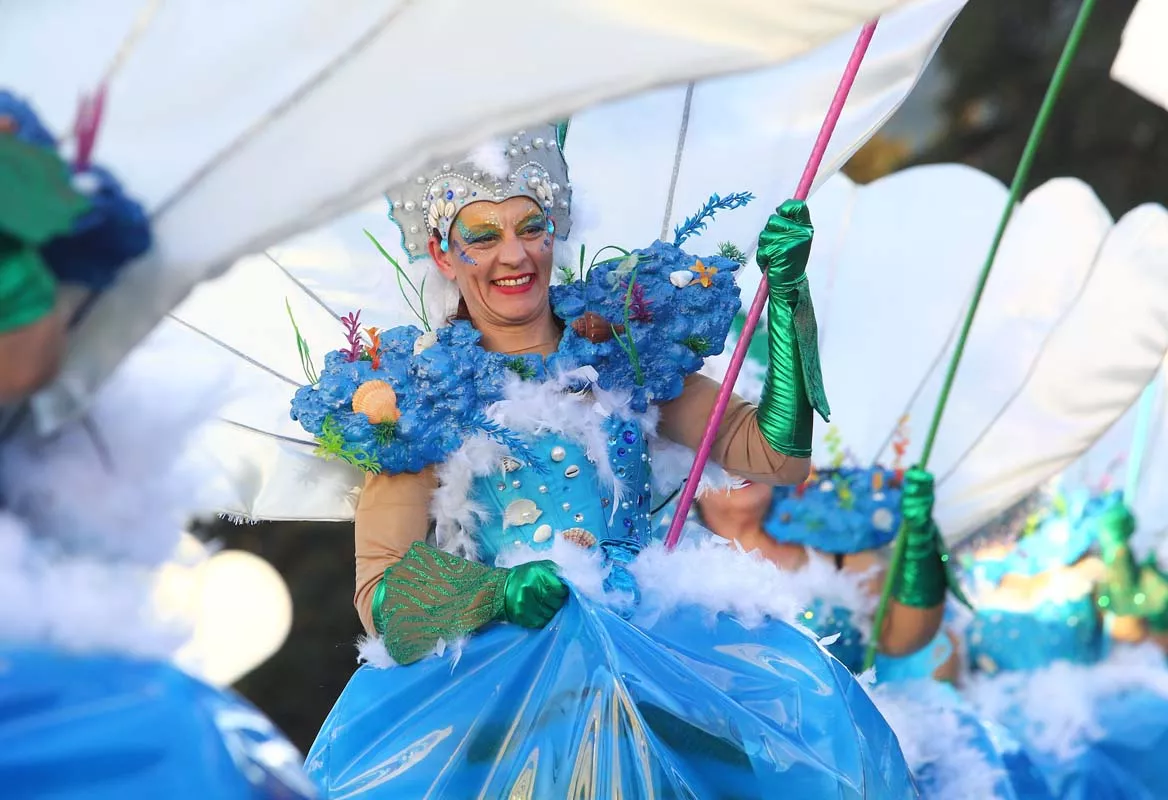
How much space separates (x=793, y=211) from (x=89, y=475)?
1218 millimetres

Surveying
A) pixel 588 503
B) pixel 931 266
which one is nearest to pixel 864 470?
pixel 931 266

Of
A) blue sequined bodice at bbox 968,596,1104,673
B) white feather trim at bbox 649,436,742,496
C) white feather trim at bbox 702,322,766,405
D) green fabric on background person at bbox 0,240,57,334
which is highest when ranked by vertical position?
white feather trim at bbox 702,322,766,405

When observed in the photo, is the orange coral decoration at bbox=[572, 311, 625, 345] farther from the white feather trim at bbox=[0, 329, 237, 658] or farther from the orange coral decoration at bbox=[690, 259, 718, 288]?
the white feather trim at bbox=[0, 329, 237, 658]

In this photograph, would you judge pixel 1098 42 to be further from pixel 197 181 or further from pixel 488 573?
pixel 197 181

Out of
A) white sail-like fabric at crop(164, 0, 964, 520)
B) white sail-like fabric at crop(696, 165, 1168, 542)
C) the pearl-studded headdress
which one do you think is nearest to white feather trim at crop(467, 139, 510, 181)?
the pearl-studded headdress

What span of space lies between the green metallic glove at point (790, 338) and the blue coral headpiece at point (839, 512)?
36.9 inches

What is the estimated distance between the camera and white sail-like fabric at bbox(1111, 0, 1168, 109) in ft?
10.8

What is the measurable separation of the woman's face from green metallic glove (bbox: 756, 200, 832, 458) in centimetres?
37

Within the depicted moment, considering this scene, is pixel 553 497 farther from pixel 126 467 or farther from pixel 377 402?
pixel 126 467

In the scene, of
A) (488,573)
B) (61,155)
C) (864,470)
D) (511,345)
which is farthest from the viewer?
(864,470)

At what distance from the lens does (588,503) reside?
2344 mm

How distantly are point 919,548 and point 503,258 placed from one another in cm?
133

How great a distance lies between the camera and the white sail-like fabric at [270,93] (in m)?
1.29

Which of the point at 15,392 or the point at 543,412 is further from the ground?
the point at 543,412
